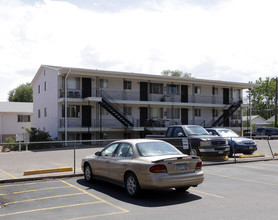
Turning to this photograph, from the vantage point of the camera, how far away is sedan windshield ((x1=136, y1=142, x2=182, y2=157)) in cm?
874

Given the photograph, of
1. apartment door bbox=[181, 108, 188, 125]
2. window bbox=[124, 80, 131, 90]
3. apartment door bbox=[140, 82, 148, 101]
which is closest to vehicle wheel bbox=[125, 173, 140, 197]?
window bbox=[124, 80, 131, 90]

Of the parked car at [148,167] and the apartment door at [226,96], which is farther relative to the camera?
the apartment door at [226,96]

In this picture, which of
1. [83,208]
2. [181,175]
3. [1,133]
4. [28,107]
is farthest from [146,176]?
[28,107]

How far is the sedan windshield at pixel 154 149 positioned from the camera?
8.74 metres

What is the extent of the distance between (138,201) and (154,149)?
157 centimetres

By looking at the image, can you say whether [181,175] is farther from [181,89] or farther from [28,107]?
[28,107]

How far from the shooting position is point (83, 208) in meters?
7.32

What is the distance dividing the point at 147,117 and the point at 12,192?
26.2 metres

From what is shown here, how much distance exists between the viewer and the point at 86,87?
31516 millimetres

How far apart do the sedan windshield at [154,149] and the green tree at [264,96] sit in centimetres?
8172

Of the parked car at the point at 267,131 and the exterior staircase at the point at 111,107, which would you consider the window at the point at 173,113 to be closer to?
the exterior staircase at the point at 111,107

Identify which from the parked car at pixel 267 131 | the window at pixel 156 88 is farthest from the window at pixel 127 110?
the parked car at pixel 267 131

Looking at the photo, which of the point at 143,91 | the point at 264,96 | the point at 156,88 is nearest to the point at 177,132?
the point at 143,91

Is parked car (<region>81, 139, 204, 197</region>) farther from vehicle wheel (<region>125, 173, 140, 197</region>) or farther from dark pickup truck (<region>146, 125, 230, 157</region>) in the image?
dark pickup truck (<region>146, 125, 230, 157</region>)
